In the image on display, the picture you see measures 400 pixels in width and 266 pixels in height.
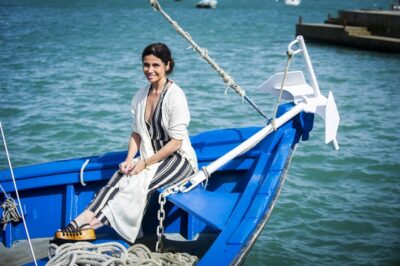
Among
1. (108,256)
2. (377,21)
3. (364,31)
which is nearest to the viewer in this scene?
(108,256)

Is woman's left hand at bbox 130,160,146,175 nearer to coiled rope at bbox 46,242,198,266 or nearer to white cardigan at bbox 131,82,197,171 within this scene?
white cardigan at bbox 131,82,197,171

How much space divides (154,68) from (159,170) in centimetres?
84

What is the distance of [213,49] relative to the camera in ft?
92.3

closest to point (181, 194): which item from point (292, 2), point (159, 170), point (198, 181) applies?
point (198, 181)

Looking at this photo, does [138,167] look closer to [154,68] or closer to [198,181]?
[198,181]

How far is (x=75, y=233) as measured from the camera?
13.6 ft

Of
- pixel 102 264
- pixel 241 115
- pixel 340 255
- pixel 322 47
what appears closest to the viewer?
pixel 102 264

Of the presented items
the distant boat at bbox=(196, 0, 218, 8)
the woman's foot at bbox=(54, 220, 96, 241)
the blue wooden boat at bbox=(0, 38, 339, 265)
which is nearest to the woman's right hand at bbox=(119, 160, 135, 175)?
the blue wooden boat at bbox=(0, 38, 339, 265)

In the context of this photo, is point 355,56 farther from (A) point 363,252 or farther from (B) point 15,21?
(B) point 15,21

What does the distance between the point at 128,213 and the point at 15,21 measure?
44584 millimetres

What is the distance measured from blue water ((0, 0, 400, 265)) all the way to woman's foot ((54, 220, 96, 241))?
249cm

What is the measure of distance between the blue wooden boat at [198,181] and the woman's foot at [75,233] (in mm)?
529

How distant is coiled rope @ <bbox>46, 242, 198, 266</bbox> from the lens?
3.79 m

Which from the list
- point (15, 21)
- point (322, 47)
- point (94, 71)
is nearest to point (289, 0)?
point (15, 21)
